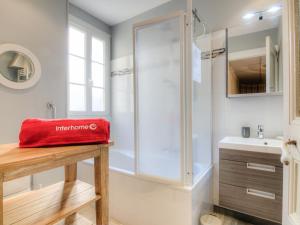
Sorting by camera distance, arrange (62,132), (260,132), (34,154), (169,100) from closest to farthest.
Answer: (34,154), (62,132), (169,100), (260,132)

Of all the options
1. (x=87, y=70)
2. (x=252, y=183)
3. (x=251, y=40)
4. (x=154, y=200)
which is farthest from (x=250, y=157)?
(x=87, y=70)

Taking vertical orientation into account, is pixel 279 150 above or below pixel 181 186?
above

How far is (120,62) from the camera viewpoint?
3051mm

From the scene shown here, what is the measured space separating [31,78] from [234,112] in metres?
2.34

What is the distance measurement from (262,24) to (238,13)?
0.29m

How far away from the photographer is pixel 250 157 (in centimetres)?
165

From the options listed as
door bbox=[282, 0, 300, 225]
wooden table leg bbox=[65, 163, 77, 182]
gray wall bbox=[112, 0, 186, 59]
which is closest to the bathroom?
gray wall bbox=[112, 0, 186, 59]

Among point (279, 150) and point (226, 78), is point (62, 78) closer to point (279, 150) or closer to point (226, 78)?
point (226, 78)

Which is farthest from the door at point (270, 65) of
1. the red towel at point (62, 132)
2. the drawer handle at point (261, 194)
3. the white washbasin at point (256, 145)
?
the red towel at point (62, 132)

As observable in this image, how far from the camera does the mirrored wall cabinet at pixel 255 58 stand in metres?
1.80

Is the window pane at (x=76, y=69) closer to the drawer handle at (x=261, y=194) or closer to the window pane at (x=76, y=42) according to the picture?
the window pane at (x=76, y=42)

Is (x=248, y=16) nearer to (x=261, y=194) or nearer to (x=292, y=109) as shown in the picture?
(x=292, y=109)

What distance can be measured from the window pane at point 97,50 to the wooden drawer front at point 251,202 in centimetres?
260

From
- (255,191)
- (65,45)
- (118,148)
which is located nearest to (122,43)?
(65,45)
